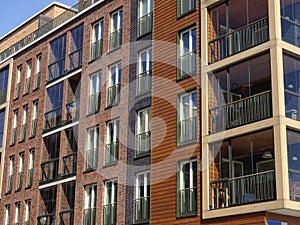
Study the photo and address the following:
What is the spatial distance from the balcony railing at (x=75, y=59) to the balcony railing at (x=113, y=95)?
13.4 ft

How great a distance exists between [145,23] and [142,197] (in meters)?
9.08

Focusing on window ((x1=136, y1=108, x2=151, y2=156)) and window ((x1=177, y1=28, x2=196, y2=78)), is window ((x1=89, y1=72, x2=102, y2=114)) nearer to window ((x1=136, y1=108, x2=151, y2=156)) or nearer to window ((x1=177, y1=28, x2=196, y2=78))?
window ((x1=136, y1=108, x2=151, y2=156))

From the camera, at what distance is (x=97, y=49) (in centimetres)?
3316

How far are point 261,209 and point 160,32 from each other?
36.4ft

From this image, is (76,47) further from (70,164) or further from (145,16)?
(70,164)

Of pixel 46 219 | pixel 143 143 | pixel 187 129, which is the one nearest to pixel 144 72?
pixel 143 143

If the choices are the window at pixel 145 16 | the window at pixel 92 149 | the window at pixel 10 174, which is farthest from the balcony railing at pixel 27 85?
the window at pixel 145 16

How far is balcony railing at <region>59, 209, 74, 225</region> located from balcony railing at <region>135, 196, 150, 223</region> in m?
5.92

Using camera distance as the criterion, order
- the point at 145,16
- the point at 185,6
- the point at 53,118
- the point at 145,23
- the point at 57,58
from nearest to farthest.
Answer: the point at 185,6 < the point at 145,23 < the point at 145,16 < the point at 53,118 < the point at 57,58

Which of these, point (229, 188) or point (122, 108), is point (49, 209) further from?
point (229, 188)

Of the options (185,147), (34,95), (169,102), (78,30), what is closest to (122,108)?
(169,102)

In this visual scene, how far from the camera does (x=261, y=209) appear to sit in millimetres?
20969

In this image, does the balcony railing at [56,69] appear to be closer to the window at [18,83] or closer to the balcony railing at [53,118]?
the balcony railing at [53,118]

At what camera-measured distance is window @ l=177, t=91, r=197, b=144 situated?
25.2 m
